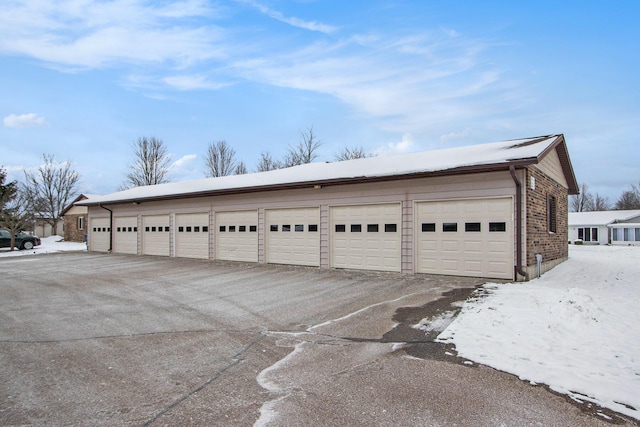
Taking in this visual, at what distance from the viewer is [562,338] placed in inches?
190

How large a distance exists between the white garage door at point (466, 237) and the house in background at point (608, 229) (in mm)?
32166

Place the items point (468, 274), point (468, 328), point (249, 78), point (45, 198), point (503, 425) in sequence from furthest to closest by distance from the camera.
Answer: point (45, 198) → point (249, 78) → point (468, 274) → point (468, 328) → point (503, 425)

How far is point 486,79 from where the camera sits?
14289 millimetres

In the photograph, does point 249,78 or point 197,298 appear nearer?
point 197,298

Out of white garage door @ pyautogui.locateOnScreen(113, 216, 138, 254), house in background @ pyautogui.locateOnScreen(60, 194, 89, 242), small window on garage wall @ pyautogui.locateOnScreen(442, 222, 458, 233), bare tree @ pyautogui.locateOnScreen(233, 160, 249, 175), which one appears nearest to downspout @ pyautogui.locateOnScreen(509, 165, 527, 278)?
small window on garage wall @ pyautogui.locateOnScreen(442, 222, 458, 233)

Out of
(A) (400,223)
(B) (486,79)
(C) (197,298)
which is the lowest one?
(C) (197,298)

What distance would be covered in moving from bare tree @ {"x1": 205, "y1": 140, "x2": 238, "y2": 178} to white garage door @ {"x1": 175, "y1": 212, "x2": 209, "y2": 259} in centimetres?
2829

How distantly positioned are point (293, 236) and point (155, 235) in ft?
28.8

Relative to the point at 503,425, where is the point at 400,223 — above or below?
above

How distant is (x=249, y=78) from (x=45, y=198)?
4251cm

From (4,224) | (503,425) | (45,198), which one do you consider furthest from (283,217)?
(45,198)

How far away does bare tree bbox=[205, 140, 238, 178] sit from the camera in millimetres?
44781

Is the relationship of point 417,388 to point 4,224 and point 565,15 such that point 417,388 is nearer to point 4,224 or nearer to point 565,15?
point 565,15

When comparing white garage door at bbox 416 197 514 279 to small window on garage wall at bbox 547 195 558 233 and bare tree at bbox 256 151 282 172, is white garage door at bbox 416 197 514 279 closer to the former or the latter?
small window on garage wall at bbox 547 195 558 233
